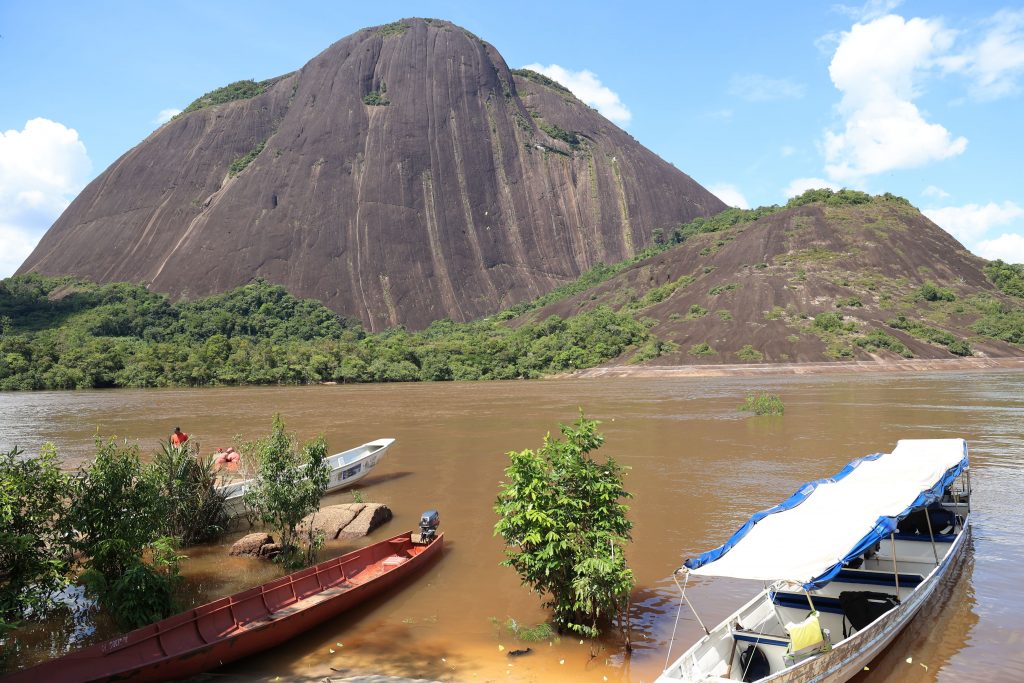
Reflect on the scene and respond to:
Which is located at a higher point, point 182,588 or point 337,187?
point 337,187

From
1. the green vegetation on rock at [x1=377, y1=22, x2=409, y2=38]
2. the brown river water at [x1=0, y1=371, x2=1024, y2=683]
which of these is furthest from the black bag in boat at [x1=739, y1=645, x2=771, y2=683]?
the green vegetation on rock at [x1=377, y1=22, x2=409, y2=38]

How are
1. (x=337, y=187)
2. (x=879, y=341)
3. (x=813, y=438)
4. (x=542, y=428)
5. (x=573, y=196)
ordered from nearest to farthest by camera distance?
(x=813, y=438)
(x=542, y=428)
(x=879, y=341)
(x=337, y=187)
(x=573, y=196)

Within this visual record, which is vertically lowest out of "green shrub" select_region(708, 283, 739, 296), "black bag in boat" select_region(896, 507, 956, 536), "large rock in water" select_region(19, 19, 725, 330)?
"black bag in boat" select_region(896, 507, 956, 536)

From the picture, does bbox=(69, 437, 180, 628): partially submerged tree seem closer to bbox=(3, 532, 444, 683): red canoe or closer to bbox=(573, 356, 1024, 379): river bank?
bbox=(3, 532, 444, 683): red canoe

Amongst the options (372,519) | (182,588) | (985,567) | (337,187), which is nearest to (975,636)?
(985,567)

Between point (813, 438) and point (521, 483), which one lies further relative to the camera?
point (813, 438)

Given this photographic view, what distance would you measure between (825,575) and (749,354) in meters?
67.6

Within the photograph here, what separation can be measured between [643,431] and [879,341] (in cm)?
5372

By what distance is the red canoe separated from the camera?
24.7 ft

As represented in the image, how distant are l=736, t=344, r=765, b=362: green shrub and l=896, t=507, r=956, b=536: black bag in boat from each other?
61181 mm

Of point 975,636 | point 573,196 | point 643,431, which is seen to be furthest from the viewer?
point 573,196

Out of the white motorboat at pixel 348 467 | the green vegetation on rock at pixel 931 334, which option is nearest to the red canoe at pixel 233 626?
the white motorboat at pixel 348 467

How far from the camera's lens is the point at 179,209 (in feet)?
407

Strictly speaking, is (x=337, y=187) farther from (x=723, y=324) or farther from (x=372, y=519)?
(x=372, y=519)
